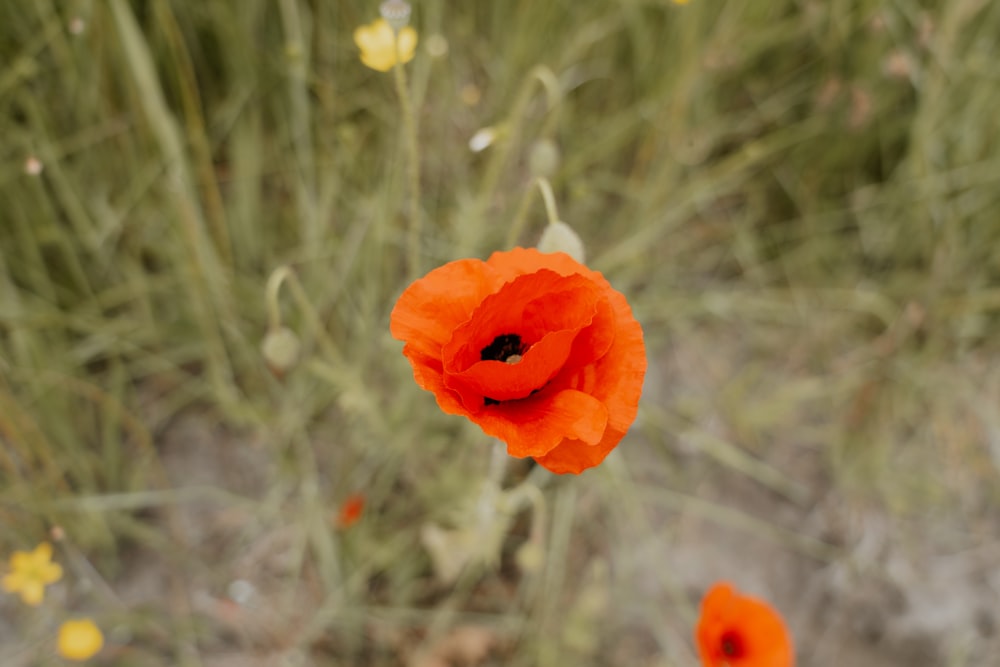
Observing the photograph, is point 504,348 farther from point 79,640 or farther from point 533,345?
point 79,640

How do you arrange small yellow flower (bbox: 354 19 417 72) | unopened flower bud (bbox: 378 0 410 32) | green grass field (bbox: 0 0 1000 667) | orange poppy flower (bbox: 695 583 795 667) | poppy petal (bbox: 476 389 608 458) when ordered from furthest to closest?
1. green grass field (bbox: 0 0 1000 667)
2. orange poppy flower (bbox: 695 583 795 667)
3. small yellow flower (bbox: 354 19 417 72)
4. unopened flower bud (bbox: 378 0 410 32)
5. poppy petal (bbox: 476 389 608 458)

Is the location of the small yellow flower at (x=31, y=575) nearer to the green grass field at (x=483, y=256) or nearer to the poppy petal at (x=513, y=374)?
the green grass field at (x=483, y=256)

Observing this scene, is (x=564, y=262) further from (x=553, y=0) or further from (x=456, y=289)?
(x=553, y=0)

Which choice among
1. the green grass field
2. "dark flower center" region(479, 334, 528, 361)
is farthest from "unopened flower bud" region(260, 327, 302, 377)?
"dark flower center" region(479, 334, 528, 361)

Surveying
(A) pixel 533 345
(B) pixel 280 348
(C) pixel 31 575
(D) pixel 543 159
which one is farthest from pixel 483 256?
(C) pixel 31 575

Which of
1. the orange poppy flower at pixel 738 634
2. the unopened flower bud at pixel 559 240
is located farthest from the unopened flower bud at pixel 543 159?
the orange poppy flower at pixel 738 634

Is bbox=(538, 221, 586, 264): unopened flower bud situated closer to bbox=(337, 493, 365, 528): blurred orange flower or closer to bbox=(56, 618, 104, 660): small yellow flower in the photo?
bbox=(337, 493, 365, 528): blurred orange flower
